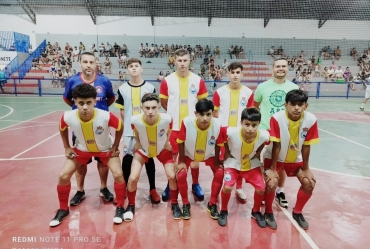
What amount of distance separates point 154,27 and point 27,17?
32.9ft

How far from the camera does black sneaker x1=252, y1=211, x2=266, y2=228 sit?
3188 millimetres

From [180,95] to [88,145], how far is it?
1312 millimetres

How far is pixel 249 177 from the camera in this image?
3.25 metres

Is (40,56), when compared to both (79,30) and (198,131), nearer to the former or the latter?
(79,30)

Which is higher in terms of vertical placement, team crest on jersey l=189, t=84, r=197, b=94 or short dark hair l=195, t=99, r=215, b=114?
team crest on jersey l=189, t=84, r=197, b=94

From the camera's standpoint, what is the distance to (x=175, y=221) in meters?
3.30

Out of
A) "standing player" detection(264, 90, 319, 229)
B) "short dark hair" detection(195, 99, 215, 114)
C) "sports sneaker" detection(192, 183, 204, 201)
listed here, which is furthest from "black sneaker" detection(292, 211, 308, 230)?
"short dark hair" detection(195, 99, 215, 114)

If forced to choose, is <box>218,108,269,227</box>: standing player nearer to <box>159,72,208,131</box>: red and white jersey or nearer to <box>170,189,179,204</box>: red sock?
<box>170,189,179,204</box>: red sock

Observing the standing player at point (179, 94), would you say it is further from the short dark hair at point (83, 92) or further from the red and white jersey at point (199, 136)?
the short dark hair at point (83, 92)

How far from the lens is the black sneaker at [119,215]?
320cm

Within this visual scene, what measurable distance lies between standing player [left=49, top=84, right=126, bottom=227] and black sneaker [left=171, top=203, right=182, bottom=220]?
0.60 metres

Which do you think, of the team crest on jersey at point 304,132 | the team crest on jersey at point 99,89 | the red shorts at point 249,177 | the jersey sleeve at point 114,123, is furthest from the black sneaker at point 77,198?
the team crest on jersey at point 304,132

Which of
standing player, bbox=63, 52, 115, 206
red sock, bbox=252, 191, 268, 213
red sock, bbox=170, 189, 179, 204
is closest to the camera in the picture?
red sock, bbox=252, 191, 268, 213

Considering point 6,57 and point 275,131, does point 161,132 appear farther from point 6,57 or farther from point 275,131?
point 6,57
